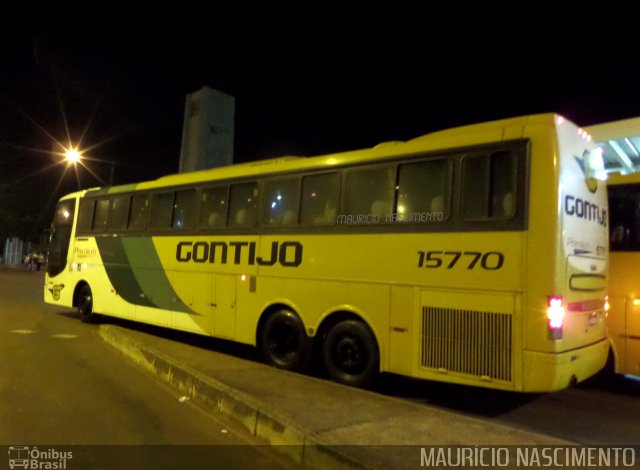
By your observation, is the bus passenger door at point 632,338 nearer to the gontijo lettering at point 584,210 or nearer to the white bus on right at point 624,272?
the white bus on right at point 624,272

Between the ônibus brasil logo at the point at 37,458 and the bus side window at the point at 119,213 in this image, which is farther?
the bus side window at the point at 119,213

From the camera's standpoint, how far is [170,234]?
31.5ft

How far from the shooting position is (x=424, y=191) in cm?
623

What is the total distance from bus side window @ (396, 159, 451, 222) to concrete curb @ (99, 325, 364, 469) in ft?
9.20

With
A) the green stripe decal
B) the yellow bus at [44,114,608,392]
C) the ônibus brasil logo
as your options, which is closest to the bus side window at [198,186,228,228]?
the yellow bus at [44,114,608,392]

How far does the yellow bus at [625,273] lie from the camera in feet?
22.1

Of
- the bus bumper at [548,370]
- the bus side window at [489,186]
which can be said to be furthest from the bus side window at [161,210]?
the bus bumper at [548,370]

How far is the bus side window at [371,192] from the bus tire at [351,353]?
→ 4.75 feet

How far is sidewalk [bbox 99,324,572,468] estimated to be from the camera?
14.0ft

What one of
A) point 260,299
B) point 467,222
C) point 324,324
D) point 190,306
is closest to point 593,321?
point 467,222

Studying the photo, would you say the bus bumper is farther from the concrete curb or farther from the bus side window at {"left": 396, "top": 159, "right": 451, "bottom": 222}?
the concrete curb

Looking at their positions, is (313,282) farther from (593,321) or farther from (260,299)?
(593,321)

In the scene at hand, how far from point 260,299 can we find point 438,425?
3688 mm

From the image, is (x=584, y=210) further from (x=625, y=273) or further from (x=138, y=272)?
(x=138, y=272)
